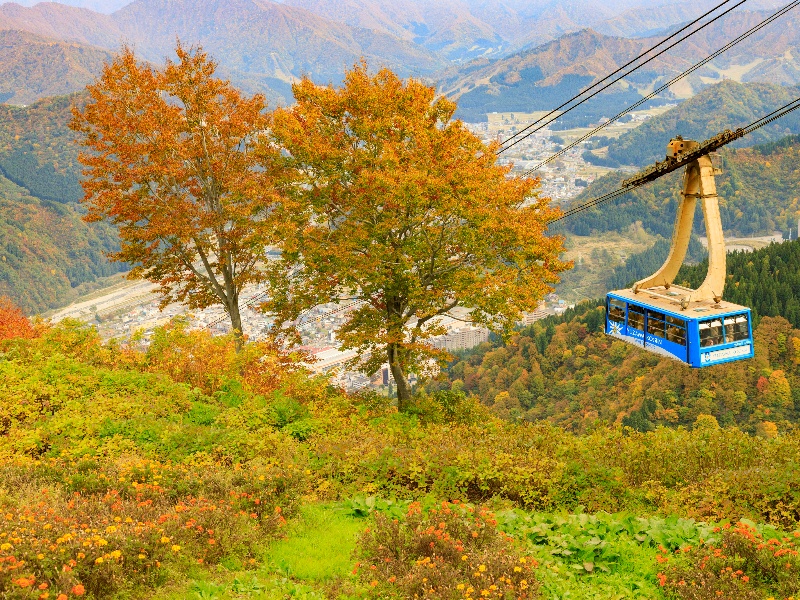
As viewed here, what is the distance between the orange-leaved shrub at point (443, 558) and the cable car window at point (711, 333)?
329 inches

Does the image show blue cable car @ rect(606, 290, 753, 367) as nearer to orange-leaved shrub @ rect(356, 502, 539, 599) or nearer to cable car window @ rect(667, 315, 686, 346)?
cable car window @ rect(667, 315, 686, 346)

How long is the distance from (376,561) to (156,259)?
15936 millimetres

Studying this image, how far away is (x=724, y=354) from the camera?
15469 mm

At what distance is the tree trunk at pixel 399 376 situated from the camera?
20.2 m

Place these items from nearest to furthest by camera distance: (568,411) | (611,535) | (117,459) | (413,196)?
(611,535), (117,459), (413,196), (568,411)

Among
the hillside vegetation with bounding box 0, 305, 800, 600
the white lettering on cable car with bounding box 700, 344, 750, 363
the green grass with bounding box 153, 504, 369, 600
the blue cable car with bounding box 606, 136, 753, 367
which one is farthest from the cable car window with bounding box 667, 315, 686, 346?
the green grass with bounding box 153, 504, 369, 600

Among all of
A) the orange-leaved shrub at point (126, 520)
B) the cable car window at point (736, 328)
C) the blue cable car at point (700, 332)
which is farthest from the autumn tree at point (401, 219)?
the orange-leaved shrub at point (126, 520)

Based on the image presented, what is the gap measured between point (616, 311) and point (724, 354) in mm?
3297

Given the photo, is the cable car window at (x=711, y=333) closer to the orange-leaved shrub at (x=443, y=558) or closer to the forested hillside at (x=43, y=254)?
the orange-leaved shrub at (x=443, y=558)

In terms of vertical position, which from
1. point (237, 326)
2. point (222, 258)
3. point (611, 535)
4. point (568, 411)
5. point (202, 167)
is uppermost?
point (202, 167)

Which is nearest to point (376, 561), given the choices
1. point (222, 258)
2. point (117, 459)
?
point (117, 459)

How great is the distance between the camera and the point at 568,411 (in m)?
82.9

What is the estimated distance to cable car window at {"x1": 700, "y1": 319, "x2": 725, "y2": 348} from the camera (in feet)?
49.6

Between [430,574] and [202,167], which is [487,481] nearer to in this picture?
[430,574]
